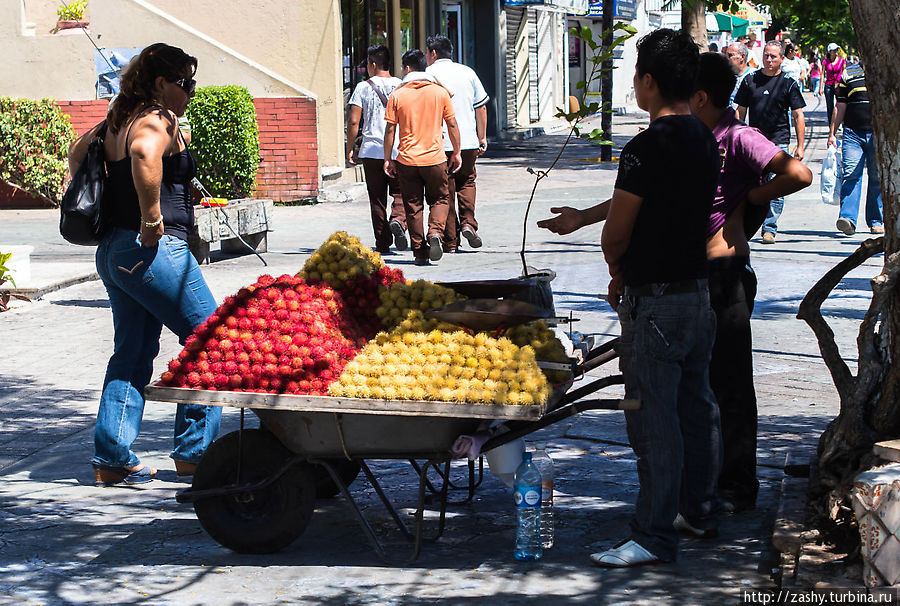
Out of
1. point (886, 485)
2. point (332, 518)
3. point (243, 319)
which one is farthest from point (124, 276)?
point (886, 485)

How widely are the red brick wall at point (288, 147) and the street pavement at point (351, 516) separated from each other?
7216 millimetres

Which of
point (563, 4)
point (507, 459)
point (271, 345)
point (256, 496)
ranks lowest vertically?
point (256, 496)

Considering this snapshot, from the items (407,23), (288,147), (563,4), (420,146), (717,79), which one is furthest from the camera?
(563,4)

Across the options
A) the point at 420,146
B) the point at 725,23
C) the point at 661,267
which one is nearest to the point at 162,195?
the point at 661,267

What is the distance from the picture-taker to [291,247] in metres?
12.8

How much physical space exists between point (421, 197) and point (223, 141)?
499 centimetres

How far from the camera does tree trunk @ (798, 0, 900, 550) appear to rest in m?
4.52

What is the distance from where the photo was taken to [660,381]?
4.30 m

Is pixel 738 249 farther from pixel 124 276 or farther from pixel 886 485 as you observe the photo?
pixel 124 276

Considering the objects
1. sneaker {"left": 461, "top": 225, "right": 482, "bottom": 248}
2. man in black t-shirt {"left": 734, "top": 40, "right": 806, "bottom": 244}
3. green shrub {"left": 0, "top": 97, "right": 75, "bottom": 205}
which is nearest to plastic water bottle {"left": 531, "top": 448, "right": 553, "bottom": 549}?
sneaker {"left": 461, "top": 225, "right": 482, "bottom": 248}

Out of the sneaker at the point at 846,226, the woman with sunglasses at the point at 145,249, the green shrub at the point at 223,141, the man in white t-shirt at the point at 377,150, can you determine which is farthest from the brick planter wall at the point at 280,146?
the woman with sunglasses at the point at 145,249

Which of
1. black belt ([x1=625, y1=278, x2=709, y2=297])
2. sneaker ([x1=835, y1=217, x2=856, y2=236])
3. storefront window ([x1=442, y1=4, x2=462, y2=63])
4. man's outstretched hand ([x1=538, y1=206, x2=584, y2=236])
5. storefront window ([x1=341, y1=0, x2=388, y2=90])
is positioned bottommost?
sneaker ([x1=835, y1=217, x2=856, y2=236])

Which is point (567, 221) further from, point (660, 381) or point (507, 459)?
point (507, 459)

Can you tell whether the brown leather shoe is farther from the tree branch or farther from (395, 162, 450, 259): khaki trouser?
(395, 162, 450, 259): khaki trouser
